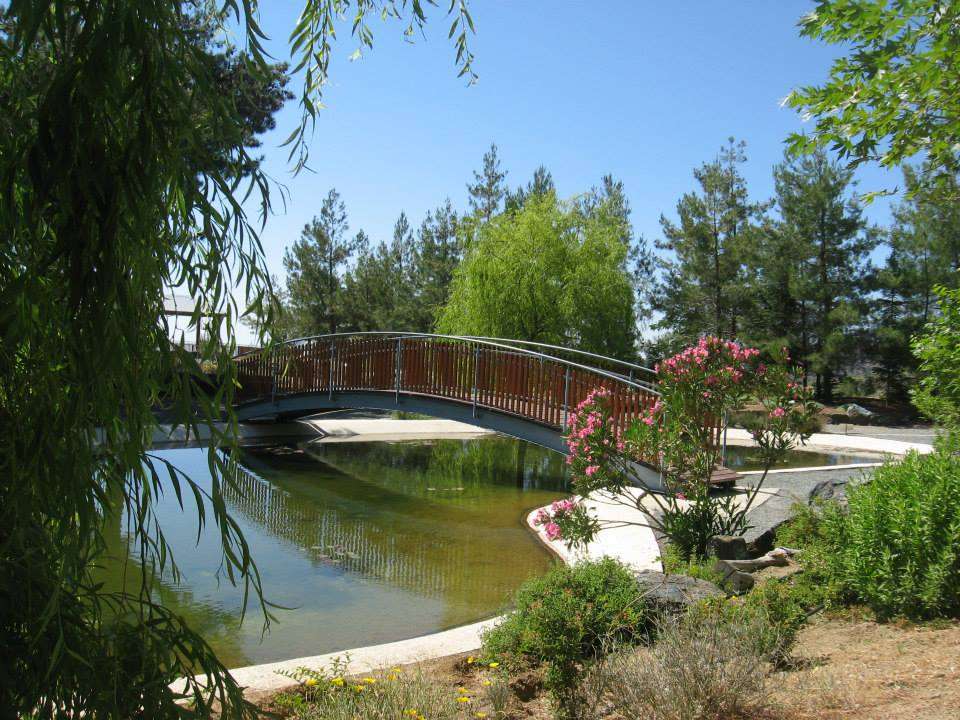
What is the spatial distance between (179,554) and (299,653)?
3177mm

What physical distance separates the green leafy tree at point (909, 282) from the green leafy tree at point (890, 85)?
26.1 metres

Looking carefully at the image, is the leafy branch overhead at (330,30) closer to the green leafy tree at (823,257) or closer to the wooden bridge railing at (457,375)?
the wooden bridge railing at (457,375)

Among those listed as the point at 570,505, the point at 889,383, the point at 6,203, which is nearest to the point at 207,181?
the point at 6,203

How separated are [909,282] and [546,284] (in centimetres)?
1666

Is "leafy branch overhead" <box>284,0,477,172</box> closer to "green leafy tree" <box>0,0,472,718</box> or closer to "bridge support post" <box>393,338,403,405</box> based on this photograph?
"green leafy tree" <box>0,0,472,718</box>

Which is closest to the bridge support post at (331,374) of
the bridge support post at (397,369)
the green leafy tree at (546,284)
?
the bridge support post at (397,369)

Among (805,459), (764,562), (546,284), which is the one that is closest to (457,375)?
(764,562)

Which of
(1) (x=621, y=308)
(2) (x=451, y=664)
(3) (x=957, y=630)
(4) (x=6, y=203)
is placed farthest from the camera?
(1) (x=621, y=308)

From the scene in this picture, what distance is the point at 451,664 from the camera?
171 inches

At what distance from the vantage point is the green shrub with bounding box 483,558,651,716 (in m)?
3.62

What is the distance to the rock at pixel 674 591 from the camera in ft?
14.1

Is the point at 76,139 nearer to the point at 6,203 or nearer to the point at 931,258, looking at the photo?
the point at 6,203

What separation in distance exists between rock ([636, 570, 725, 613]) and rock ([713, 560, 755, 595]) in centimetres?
58

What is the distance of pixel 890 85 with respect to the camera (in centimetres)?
438
